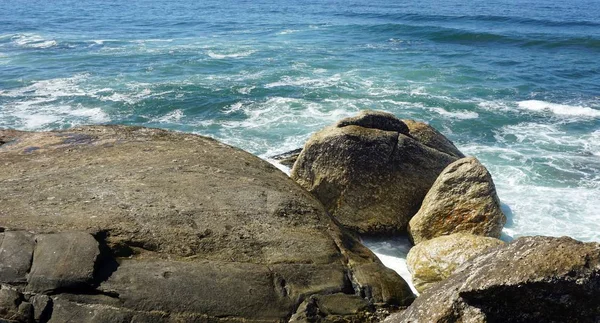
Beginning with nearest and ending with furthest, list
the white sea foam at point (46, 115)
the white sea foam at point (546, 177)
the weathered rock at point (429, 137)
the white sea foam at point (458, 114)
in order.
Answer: the weathered rock at point (429, 137) < the white sea foam at point (546, 177) < the white sea foam at point (46, 115) < the white sea foam at point (458, 114)

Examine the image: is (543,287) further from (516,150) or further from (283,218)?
(516,150)

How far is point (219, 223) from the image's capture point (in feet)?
22.7

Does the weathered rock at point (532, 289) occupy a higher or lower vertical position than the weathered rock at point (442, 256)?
higher

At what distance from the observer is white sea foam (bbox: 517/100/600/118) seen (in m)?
20.4

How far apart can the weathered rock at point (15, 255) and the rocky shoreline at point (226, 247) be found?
0.05 feet

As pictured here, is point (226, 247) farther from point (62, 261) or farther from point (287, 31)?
point (287, 31)

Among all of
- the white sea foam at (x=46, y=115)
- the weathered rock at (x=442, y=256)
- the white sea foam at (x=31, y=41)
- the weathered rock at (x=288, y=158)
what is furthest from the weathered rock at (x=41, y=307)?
the white sea foam at (x=31, y=41)

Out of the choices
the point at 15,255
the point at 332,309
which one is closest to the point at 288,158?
the point at 332,309

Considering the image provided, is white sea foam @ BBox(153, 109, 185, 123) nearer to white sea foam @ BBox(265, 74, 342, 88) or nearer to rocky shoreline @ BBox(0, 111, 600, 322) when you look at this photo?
→ white sea foam @ BBox(265, 74, 342, 88)

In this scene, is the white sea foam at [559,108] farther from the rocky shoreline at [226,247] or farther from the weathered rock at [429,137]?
the rocky shoreline at [226,247]

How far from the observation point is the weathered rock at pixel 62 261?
5.52 meters

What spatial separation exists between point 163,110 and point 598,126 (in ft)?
52.6

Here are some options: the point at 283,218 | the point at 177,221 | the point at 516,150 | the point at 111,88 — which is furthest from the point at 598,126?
the point at 111,88

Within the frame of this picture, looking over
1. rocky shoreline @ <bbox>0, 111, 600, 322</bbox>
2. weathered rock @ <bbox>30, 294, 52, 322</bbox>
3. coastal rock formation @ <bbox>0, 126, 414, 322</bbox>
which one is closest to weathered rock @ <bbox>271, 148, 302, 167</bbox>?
rocky shoreline @ <bbox>0, 111, 600, 322</bbox>
